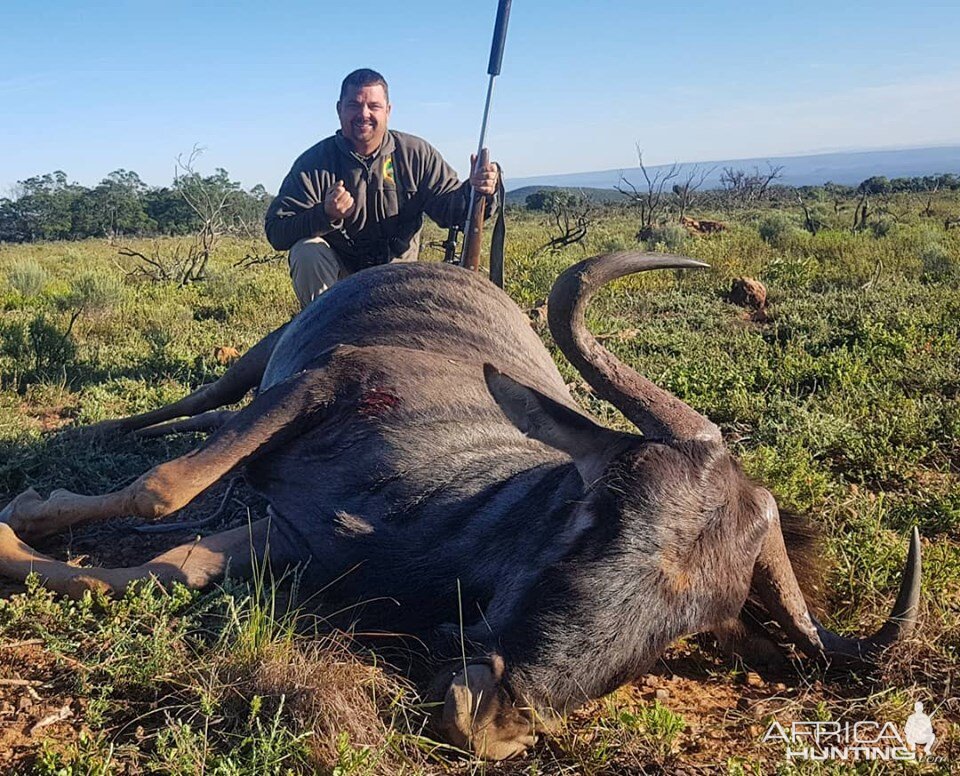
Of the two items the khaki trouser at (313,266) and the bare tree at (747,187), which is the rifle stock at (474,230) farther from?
the bare tree at (747,187)

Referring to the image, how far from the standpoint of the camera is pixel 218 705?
7.50ft

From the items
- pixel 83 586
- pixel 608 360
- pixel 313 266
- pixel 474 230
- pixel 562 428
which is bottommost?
pixel 83 586

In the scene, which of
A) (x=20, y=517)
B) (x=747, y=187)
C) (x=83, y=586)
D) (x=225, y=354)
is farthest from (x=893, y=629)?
(x=747, y=187)

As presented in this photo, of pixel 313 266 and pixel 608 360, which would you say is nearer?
pixel 608 360

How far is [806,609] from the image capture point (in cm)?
267

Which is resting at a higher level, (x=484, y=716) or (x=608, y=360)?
(x=608, y=360)

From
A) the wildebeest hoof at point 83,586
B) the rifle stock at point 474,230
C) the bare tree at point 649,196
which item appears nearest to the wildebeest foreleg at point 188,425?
the wildebeest hoof at point 83,586

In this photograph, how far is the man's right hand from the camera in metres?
5.72

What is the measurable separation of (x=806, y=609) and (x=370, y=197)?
4642 mm

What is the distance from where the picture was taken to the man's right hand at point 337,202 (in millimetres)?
5719

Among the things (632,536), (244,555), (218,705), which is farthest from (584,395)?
(218,705)

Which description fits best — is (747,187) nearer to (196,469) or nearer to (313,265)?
(313,265)

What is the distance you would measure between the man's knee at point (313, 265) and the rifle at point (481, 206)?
3.39 ft

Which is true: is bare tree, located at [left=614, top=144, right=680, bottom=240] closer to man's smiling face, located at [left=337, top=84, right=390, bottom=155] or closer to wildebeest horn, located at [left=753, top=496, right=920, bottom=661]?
man's smiling face, located at [left=337, top=84, right=390, bottom=155]
